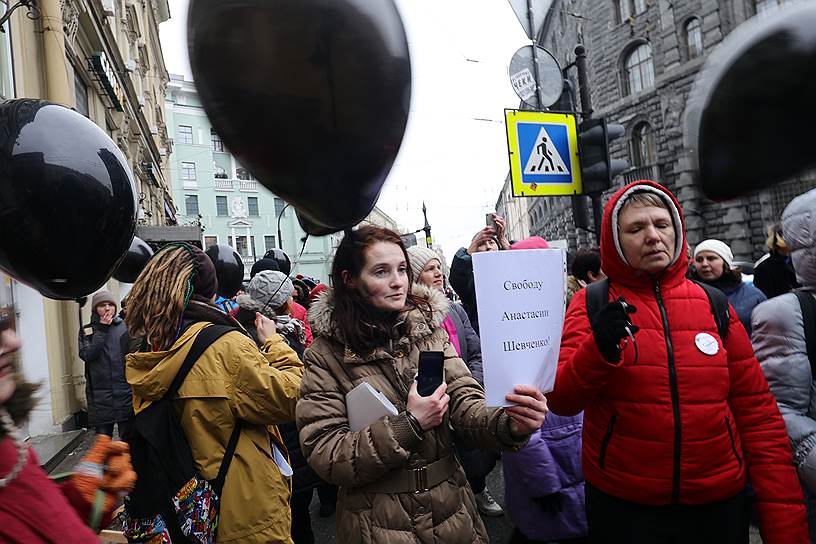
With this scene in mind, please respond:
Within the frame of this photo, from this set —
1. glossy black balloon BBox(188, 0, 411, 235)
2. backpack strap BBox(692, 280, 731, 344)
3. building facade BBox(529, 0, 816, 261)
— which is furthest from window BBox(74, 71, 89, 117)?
building facade BBox(529, 0, 816, 261)

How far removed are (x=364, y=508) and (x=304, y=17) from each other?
1523 millimetres

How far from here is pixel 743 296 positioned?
3.45 metres

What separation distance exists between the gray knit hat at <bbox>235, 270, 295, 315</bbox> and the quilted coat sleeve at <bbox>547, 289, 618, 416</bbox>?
1714 mm

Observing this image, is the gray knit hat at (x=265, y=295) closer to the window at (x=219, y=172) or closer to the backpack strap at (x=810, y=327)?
the window at (x=219, y=172)

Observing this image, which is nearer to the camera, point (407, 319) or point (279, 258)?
point (407, 319)

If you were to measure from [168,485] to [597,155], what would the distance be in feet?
15.0

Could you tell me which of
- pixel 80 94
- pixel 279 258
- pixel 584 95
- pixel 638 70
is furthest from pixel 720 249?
pixel 638 70

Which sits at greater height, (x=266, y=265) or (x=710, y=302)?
(x=266, y=265)

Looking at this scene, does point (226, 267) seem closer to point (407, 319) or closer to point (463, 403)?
point (407, 319)

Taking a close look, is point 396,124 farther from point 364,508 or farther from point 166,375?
point 166,375

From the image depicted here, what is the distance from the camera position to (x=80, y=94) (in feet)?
29.5

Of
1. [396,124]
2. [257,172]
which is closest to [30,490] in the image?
[257,172]

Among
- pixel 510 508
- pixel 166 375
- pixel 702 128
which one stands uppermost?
pixel 702 128

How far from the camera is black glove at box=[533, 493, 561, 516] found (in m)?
2.48
